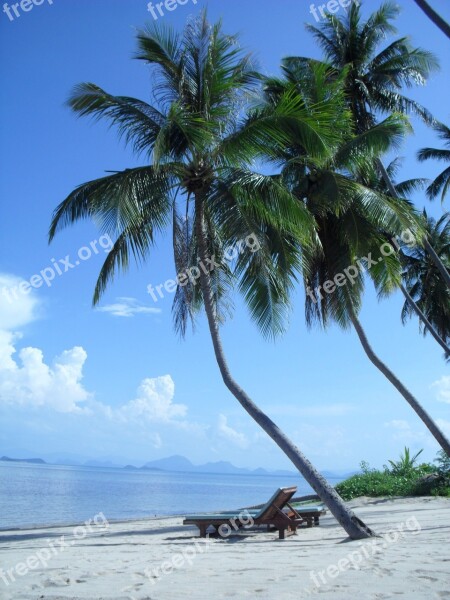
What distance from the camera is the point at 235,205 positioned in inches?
453

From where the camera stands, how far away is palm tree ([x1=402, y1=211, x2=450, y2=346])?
82.1ft

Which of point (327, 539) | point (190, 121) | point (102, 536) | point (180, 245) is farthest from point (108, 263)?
point (327, 539)

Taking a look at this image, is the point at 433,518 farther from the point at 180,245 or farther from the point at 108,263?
the point at 108,263

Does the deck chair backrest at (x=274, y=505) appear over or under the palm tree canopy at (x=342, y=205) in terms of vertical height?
under

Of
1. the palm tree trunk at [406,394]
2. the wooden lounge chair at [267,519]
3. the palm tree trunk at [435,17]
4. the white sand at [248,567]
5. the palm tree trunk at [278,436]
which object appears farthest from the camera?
the palm tree trunk at [406,394]

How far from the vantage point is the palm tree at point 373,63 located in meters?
18.4

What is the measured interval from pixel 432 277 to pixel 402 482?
9.76 m

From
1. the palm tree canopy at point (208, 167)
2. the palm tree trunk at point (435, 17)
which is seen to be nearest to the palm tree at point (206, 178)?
the palm tree canopy at point (208, 167)

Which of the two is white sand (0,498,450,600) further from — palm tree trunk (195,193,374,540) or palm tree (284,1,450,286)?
palm tree (284,1,450,286)

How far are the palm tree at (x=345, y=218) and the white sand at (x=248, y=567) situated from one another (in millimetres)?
6346

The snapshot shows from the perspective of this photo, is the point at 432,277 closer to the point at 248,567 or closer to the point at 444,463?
the point at 444,463

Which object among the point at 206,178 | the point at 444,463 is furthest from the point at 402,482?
the point at 206,178

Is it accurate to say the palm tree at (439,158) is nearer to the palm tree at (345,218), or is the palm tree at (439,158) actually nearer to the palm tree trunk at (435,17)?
the palm tree at (345,218)

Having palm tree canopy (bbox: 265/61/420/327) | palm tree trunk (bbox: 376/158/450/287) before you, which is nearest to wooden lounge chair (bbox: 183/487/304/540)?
palm tree canopy (bbox: 265/61/420/327)
